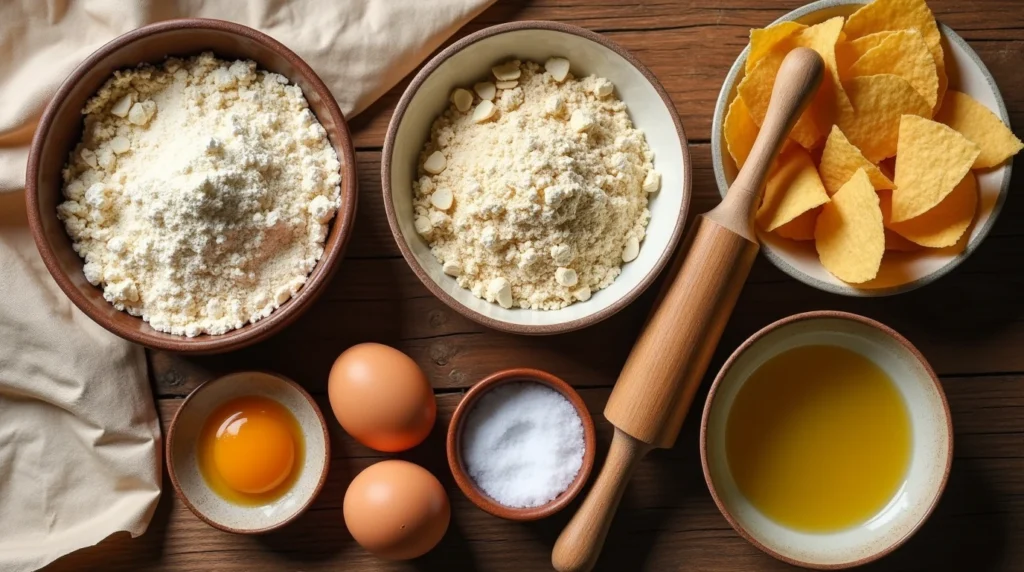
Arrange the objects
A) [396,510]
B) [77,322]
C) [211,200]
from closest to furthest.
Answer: [211,200], [396,510], [77,322]

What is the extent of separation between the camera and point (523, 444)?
1.53m

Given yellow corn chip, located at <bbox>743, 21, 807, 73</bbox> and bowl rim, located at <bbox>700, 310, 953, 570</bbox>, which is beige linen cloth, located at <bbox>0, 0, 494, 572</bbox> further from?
bowl rim, located at <bbox>700, 310, 953, 570</bbox>

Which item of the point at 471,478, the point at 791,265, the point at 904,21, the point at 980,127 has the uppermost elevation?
the point at 904,21

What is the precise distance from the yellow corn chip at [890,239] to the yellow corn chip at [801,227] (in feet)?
0.38

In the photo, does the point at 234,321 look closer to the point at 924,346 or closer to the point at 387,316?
the point at 387,316

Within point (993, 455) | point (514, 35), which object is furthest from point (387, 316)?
point (993, 455)

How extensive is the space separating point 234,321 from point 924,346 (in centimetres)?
131

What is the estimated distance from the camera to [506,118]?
145 cm

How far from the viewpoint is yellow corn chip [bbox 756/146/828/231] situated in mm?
1396

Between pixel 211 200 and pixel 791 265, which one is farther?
pixel 791 265

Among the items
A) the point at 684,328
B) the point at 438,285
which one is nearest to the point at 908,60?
Result: the point at 684,328

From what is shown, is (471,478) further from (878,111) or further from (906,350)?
(878,111)

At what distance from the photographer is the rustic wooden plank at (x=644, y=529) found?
1.57 m

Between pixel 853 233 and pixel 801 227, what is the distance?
0.34ft
